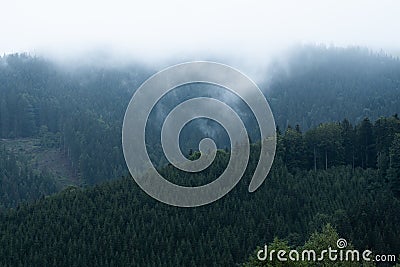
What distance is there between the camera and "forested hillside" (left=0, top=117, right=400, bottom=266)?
67.6 m

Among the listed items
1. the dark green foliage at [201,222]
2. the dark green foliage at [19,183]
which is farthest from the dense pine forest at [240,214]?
the dark green foliage at [19,183]

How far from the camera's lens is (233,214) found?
7494cm

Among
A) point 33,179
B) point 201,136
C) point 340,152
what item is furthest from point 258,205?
point 201,136


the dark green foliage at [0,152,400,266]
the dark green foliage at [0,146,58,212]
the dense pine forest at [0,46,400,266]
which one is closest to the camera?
the dense pine forest at [0,46,400,266]

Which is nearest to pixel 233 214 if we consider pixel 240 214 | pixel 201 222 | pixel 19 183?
pixel 240 214

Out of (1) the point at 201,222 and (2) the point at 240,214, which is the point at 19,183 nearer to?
(1) the point at 201,222

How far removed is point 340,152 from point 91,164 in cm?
9266

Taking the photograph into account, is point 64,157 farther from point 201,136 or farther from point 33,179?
point 201,136

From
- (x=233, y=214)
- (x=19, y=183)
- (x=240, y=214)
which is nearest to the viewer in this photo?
(x=240, y=214)

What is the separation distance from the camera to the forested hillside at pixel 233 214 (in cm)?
6756

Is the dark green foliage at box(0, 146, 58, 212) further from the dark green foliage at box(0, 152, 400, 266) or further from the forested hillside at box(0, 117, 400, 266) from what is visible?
the dark green foliage at box(0, 152, 400, 266)

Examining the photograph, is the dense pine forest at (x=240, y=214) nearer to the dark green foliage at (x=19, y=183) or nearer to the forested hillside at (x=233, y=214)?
the forested hillside at (x=233, y=214)

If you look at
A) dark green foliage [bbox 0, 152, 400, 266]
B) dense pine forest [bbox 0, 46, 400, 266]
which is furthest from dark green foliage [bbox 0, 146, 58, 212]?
dark green foliage [bbox 0, 152, 400, 266]

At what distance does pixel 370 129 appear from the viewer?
287ft
